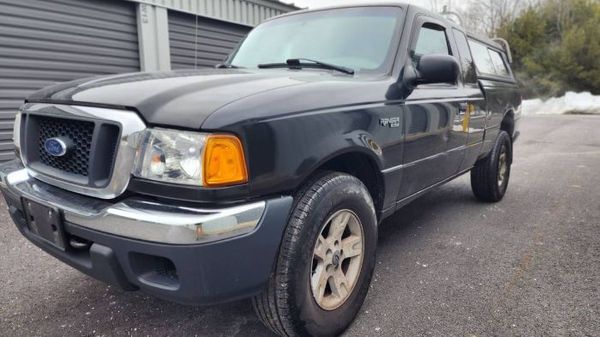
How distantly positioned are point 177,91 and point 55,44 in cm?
503

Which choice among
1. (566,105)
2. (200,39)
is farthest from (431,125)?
(566,105)

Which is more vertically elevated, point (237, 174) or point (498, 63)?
point (498, 63)

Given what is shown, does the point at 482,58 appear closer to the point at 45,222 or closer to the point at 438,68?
the point at 438,68

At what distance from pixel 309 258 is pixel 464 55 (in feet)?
8.77

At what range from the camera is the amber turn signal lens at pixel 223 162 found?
4.86 feet

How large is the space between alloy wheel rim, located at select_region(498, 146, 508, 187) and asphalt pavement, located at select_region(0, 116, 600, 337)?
41 centimetres

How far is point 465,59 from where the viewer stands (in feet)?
11.7

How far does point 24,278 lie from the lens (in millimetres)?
2756

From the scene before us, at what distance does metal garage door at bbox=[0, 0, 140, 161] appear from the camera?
519 centimetres

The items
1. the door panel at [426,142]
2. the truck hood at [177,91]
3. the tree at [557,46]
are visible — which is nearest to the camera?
the truck hood at [177,91]

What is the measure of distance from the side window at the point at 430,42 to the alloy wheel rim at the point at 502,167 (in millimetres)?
1732

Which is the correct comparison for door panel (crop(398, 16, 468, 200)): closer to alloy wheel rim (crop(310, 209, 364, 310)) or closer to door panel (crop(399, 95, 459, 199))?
door panel (crop(399, 95, 459, 199))

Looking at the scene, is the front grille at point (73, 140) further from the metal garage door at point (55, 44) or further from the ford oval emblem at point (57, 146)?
the metal garage door at point (55, 44)

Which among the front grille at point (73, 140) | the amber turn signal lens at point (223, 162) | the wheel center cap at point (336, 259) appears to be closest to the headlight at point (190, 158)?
the amber turn signal lens at point (223, 162)
